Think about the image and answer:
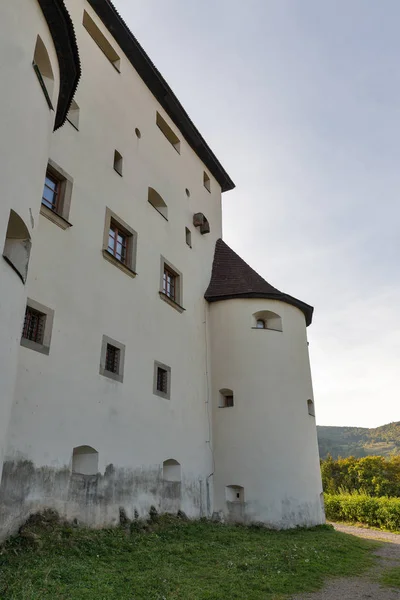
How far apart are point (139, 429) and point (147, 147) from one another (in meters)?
9.42

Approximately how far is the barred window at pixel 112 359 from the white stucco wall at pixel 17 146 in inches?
164

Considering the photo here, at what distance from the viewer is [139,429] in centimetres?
1191

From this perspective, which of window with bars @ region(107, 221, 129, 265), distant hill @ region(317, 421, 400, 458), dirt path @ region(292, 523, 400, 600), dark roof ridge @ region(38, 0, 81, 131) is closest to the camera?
dirt path @ region(292, 523, 400, 600)

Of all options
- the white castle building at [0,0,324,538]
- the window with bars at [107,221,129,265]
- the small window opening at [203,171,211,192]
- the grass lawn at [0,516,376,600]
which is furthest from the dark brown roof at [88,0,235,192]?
the grass lawn at [0,516,376,600]

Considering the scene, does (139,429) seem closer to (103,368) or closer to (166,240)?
(103,368)

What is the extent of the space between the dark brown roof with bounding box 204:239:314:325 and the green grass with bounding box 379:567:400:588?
9636 mm

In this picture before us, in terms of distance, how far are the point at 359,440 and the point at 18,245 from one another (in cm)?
14758

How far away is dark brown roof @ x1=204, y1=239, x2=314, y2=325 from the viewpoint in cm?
1719

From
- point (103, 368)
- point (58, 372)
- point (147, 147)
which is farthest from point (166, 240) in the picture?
point (58, 372)

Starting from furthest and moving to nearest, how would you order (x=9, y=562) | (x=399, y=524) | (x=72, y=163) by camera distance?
1. (x=399, y=524)
2. (x=72, y=163)
3. (x=9, y=562)

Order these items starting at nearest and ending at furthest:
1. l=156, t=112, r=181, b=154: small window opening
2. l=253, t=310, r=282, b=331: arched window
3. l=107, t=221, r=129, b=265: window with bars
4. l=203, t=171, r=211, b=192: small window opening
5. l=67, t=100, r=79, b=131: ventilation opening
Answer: l=67, t=100, r=79, b=131: ventilation opening, l=107, t=221, r=129, b=265: window with bars, l=253, t=310, r=282, b=331: arched window, l=156, t=112, r=181, b=154: small window opening, l=203, t=171, r=211, b=192: small window opening

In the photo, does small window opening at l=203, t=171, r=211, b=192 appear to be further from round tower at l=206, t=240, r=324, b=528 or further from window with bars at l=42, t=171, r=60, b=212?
window with bars at l=42, t=171, r=60, b=212

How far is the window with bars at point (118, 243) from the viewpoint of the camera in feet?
42.2

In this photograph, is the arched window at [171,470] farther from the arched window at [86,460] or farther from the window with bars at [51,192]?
the window with bars at [51,192]
